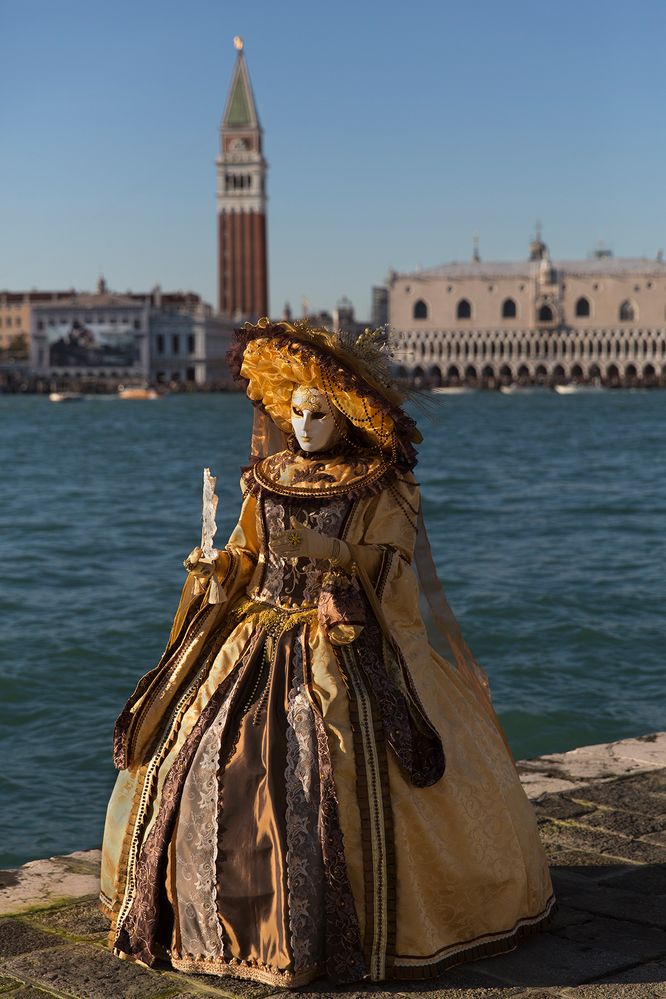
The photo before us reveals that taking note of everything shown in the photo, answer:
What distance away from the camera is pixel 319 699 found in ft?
9.89

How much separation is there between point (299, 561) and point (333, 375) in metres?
0.42

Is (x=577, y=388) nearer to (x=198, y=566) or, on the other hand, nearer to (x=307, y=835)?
(x=198, y=566)

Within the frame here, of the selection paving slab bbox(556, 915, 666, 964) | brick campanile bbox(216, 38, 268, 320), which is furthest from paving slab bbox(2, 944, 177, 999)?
brick campanile bbox(216, 38, 268, 320)

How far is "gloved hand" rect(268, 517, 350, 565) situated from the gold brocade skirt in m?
0.15

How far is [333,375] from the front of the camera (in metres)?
3.25

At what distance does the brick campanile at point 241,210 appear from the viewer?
289 ft

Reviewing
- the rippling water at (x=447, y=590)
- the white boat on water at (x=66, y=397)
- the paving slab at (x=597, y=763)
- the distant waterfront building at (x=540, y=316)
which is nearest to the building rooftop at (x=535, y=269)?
the distant waterfront building at (x=540, y=316)

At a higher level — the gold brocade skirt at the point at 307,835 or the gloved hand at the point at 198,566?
the gloved hand at the point at 198,566

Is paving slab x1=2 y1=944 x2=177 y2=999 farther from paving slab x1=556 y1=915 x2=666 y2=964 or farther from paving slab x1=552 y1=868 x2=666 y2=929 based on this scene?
paving slab x1=552 y1=868 x2=666 y2=929

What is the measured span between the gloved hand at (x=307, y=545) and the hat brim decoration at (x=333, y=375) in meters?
0.26

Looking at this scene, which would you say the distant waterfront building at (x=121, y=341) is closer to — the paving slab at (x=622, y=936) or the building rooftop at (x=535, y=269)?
the building rooftop at (x=535, y=269)

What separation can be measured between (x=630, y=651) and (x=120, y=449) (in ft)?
84.8

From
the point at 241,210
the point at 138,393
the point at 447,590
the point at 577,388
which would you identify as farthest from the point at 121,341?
the point at 447,590

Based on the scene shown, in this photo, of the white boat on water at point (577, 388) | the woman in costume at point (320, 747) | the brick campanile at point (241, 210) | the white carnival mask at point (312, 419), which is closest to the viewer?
the woman in costume at point (320, 747)
